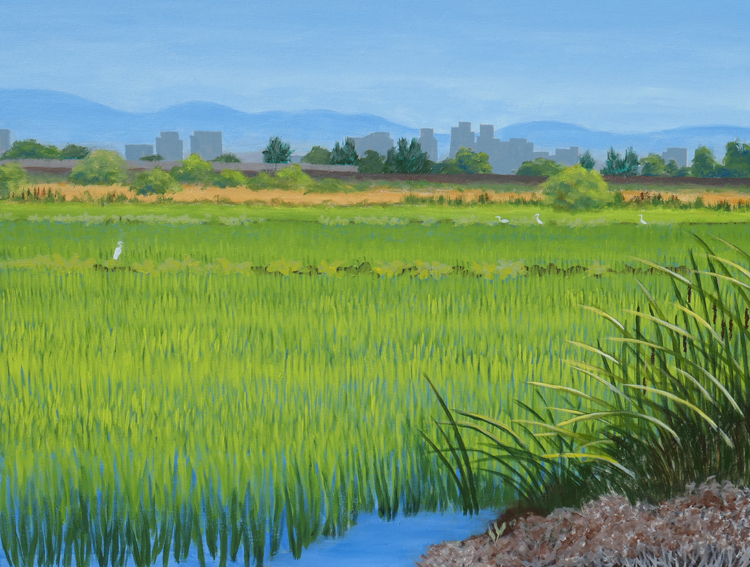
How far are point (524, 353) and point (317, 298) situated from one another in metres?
3.03

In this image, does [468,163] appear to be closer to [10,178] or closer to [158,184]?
[158,184]

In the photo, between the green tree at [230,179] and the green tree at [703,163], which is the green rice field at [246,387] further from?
the green tree at [703,163]

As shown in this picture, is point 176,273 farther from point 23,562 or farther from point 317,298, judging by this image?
point 23,562

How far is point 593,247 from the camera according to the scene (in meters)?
13.4

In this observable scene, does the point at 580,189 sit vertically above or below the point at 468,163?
below

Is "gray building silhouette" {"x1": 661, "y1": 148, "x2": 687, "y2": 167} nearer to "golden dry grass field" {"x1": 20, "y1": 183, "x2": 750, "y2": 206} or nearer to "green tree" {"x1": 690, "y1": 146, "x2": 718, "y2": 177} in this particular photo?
"green tree" {"x1": 690, "y1": 146, "x2": 718, "y2": 177}

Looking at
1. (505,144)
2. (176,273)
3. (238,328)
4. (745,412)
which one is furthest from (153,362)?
(505,144)

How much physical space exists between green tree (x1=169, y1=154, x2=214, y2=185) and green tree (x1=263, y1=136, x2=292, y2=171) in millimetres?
16073

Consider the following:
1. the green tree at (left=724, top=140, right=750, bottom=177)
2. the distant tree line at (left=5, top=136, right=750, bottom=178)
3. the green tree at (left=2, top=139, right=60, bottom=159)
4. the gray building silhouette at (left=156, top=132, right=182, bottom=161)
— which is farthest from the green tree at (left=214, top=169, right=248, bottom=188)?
the gray building silhouette at (left=156, top=132, right=182, bottom=161)

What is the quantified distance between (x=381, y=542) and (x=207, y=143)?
110700 mm

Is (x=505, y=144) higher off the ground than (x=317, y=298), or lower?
higher

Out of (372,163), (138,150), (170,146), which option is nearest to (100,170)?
(372,163)

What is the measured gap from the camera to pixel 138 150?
109000 millimetres

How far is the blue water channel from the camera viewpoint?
7.72 feet
